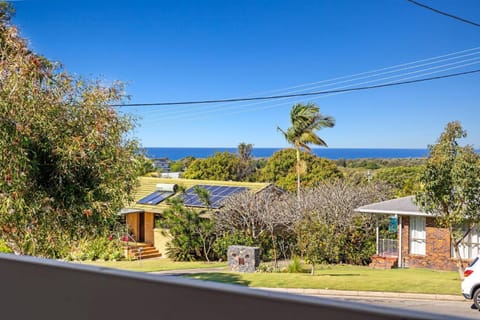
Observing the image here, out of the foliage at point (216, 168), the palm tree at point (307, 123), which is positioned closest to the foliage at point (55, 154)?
the palm tree at point (307, 123)

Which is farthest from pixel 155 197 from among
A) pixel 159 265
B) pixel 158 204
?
pixel 159 265

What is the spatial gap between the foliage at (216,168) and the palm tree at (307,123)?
5.44 m

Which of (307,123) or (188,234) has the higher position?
(307,123)

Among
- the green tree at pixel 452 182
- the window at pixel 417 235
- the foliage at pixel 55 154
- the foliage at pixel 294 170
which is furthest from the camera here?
the foliage at pixel 294 170

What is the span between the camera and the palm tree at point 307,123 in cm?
888

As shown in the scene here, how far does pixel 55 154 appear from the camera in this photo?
3.12 meters

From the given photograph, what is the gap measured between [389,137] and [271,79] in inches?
129

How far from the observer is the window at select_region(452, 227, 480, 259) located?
6.79 metres

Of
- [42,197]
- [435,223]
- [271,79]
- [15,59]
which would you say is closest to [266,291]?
[42,197]

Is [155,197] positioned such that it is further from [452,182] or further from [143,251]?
[452,182]

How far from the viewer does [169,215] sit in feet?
26.9

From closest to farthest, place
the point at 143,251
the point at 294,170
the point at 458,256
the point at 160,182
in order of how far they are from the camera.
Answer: the point at 458,256 < the point at 143,251 < the point at 160,182 < the point at 294,170

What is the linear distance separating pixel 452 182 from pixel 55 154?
4547 millimetres

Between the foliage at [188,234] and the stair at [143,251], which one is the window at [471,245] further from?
the stair at [143,251]
